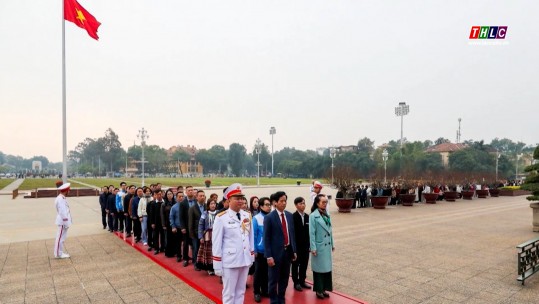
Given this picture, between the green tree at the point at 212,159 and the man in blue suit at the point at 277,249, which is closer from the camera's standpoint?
the man in blue suit at the point at 277,249

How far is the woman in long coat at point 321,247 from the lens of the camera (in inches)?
198

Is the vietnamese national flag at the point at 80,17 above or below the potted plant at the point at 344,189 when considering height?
above

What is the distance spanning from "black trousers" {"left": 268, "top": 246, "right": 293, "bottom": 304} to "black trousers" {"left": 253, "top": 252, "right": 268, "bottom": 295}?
429 mm

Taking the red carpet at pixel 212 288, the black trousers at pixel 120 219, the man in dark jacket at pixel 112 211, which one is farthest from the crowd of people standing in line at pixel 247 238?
the man in dark jacket at pixel 112 211

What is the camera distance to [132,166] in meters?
111

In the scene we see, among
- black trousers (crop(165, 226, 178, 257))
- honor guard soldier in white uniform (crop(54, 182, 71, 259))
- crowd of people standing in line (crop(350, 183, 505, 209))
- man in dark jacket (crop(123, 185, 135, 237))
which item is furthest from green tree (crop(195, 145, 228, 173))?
black trousers (crop(165, 226, 178, 257))

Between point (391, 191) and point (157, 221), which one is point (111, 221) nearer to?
point (157, 221)

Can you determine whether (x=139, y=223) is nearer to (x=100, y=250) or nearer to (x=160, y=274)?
(x=100, y=250)

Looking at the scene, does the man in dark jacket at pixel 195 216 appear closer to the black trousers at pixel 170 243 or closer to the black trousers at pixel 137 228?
the black trousers at pixel 170 243

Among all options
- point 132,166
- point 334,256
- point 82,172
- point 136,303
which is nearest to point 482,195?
point 334,256

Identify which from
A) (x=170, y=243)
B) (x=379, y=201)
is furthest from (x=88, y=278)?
(x=379, y=201)

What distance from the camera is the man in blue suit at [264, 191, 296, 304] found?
186 inches

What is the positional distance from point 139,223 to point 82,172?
122068 millimetres

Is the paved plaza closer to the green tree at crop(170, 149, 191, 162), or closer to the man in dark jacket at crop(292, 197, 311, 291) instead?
the man in dark jacket at crop(292, 197, 311, 291)
